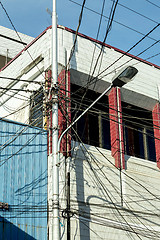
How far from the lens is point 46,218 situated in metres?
14.8

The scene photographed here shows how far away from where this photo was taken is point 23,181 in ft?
49.2

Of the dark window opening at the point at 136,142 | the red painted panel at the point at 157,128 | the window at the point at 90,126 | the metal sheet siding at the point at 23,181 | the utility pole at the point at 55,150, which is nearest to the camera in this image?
the utility pole at the point at 55,150

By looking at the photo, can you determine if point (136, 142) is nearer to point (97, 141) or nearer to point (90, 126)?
point (97, 141)

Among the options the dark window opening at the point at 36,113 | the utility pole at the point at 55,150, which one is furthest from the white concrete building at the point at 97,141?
the utility pole at the point at 55,150

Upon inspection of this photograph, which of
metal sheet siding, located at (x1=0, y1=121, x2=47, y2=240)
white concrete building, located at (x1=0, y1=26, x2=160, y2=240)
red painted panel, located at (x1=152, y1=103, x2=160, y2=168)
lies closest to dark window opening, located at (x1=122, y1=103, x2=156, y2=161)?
white concrete building, located at (x1=0, y1=26, x2=160, y2=240)

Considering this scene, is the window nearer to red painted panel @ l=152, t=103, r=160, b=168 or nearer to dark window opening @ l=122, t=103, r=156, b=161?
dark window opening @ l=122, t=103, r=156, b=161

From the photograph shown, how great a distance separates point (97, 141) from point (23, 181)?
5414 mm

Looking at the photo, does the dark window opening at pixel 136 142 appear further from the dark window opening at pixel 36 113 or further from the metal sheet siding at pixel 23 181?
the metal sheet siding at pixel 23 181

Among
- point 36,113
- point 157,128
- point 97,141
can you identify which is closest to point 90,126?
point 97,141

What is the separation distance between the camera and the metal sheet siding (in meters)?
14.1

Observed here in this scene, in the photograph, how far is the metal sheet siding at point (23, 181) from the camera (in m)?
14.1

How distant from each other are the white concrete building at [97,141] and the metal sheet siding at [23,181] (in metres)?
0.79

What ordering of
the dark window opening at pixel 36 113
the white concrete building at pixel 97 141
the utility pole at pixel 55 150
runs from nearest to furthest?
1. the utility pole at pixel 55 150
2. the white concrete building at pixel 97 141
3. the dark window opening at pixel 36 113

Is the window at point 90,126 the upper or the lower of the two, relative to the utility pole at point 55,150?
upper
